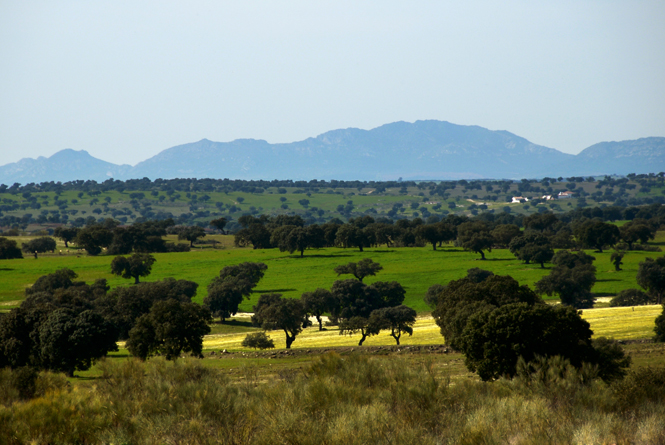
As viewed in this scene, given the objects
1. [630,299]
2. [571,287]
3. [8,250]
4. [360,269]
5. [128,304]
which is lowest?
[630,299]

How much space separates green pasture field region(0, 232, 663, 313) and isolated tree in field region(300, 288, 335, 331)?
11555mm

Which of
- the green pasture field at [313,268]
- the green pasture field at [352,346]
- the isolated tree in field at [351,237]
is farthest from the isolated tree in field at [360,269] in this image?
the isolated tree in field at [351,237]

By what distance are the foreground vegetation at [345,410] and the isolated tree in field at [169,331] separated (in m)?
19.3

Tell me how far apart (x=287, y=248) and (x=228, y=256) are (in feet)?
44.5

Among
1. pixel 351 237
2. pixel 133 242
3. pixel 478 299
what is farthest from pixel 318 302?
pixel 133 242

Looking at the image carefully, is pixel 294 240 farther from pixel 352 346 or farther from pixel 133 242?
pixel 352 346

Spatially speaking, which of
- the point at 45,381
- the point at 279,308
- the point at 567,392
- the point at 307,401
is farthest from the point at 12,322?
the point at 567,392

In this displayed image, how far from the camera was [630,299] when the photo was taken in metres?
82.1

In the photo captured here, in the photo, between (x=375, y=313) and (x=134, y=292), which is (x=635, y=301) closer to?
(x=375, y=313)

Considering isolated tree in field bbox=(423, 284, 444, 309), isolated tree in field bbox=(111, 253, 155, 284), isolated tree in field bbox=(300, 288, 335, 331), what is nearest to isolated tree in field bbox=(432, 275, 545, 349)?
isolated tree in field bbox=(300, 288, 335, 331)

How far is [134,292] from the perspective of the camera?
72.5m

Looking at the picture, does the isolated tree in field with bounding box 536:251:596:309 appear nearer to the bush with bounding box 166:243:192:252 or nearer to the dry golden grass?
the dry golden grass

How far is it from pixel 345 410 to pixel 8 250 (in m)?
142

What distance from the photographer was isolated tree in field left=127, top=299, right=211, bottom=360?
43794 millimetres
